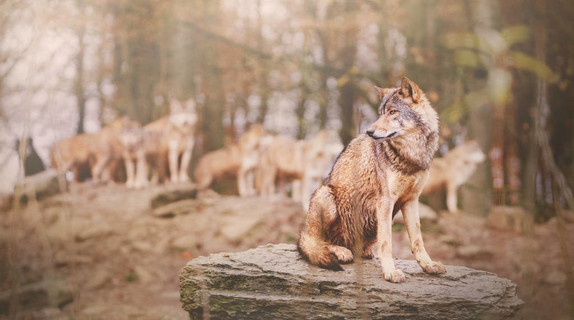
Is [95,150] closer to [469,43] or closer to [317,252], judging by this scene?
[317,252]

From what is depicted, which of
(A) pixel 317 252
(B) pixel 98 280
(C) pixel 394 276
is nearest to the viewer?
(C) pixel 394 276

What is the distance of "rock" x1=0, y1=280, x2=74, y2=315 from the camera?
477cm

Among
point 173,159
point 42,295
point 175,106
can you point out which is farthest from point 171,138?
point 42,295

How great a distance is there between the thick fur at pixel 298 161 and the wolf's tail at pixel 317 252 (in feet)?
12.5

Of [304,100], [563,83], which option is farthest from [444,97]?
[304,100]

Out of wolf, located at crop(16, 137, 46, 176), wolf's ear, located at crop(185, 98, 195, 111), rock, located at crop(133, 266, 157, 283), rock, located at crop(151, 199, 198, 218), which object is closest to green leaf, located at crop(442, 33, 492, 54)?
wolf's ear, located at crop(185, 98, 195, 111)

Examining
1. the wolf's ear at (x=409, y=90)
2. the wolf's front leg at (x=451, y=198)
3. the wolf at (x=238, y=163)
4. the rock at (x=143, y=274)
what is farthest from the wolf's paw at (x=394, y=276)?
the wolf at (x=238, y=163)

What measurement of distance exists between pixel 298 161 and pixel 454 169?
9.05 ft

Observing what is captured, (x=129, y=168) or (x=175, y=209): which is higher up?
(x=129, y=168)

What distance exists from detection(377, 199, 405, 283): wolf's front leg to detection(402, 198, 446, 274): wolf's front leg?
17 centimetres

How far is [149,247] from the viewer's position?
5.91m

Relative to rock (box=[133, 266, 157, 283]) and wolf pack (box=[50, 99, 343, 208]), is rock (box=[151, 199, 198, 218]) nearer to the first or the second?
wolf pack (box=[50, 99, 343, 208])

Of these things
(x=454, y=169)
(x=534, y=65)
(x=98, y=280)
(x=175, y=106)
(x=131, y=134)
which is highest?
(x=175, y=106)

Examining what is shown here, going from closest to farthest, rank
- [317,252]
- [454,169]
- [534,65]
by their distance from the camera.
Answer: [317,252], [534,65], [454,169]
